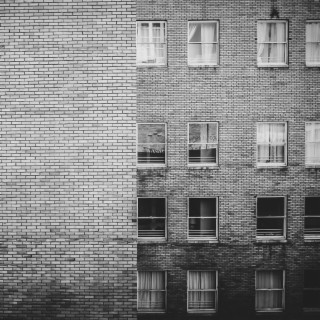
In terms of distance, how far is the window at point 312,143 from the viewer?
14.6 meters

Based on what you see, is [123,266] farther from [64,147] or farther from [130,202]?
[64,147]

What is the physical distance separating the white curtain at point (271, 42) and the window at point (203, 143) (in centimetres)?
323

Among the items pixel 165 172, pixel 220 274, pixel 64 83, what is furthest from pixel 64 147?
pixel 220 274

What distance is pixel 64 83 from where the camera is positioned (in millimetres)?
8141

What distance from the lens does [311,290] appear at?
14922 mm

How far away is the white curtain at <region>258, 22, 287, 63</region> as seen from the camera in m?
14.4

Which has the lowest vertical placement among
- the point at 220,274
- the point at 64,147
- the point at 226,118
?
the point at 220,274

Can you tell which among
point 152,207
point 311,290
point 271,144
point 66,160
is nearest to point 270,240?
point 311,290

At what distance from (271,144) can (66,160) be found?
8.99m

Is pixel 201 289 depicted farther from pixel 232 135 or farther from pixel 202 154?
pixel 232 135

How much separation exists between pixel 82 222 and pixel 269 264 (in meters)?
9.04

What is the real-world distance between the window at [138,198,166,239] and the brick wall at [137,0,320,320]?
0.36 meters

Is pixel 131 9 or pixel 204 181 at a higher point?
pixel 131 9

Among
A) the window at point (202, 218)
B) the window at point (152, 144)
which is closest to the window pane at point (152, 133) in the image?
the window at point (152, 144)
